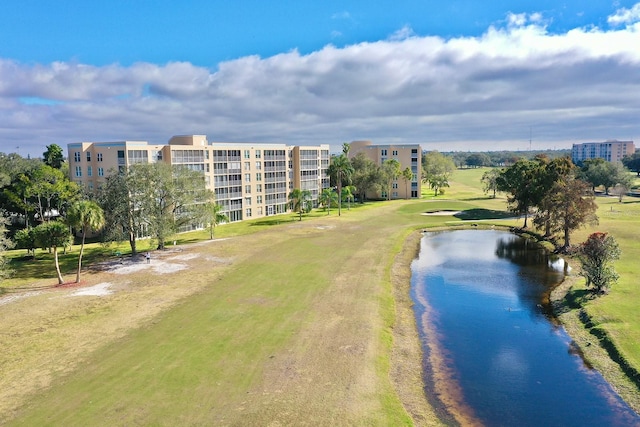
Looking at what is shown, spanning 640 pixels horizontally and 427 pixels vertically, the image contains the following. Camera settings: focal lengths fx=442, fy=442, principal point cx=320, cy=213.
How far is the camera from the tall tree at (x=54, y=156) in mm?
101688

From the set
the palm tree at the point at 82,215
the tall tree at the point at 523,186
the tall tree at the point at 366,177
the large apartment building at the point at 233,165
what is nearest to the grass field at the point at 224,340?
the palm tree at the point at 82,215

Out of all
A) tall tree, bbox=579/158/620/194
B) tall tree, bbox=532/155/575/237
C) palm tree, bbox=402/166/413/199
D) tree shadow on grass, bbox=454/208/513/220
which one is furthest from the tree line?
tall tree, bbox=579/158/620/194

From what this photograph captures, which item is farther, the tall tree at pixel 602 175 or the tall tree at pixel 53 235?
the tall tree at pixel 602 175

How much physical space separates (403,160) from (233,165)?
6819 centimetres

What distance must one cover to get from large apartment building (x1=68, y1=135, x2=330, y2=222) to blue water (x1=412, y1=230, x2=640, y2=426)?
45.2 m

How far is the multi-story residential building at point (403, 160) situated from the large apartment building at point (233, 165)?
82.9 feet

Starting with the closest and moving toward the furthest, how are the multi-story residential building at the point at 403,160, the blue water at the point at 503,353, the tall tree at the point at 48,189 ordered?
the blue water at the point at 503,353, the tall tree at the point at 48,189, the multi-story residential building at the point at 403,160

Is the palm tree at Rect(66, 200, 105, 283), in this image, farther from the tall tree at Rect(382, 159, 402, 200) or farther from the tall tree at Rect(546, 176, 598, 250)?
the tall tree at Rect(382, 159, 402, 200)

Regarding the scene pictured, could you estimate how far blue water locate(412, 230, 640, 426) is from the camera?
24.7 metres

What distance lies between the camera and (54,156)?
336 feet

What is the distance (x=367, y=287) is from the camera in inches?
1779

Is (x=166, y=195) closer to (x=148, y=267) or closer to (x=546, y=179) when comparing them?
(x=148, y=267)

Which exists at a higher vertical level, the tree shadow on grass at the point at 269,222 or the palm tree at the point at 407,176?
the palm tree at the point at 407,176

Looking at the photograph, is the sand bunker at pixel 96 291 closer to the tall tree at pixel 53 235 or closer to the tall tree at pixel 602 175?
the tall tree at pixel 53 235
